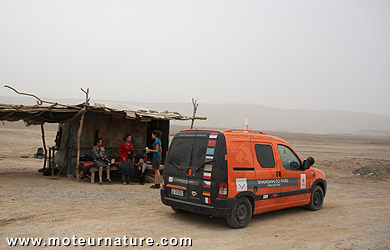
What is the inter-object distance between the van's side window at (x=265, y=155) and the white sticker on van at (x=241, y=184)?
71 cm

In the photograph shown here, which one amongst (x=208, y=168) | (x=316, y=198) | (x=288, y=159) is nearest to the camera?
(x=208, y=168)

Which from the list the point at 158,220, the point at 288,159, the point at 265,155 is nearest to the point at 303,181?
the point at 288,159

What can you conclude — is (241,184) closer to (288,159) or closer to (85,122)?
(288,159)

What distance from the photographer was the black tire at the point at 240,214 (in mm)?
6797

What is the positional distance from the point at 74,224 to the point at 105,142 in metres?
6.76

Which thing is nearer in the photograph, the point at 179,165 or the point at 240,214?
the point at 240,214

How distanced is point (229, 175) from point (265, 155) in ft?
4.46

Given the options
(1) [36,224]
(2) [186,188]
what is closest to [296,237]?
(2) [186,188]

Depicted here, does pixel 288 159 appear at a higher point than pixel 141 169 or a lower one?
higher

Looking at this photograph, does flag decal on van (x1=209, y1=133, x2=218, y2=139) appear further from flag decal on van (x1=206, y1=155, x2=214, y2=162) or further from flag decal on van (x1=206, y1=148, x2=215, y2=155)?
flag decal on van (x1=206, y1=155, x2=214, y2=162)

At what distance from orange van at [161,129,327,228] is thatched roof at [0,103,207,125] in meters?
4.96

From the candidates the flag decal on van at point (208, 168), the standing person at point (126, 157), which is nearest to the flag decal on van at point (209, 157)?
the flag decal on van at point (208, 168)

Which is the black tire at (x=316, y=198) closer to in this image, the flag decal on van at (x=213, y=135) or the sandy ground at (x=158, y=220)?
the sandy ground at (x=158, y=220)

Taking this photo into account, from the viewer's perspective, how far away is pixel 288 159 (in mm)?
8344
